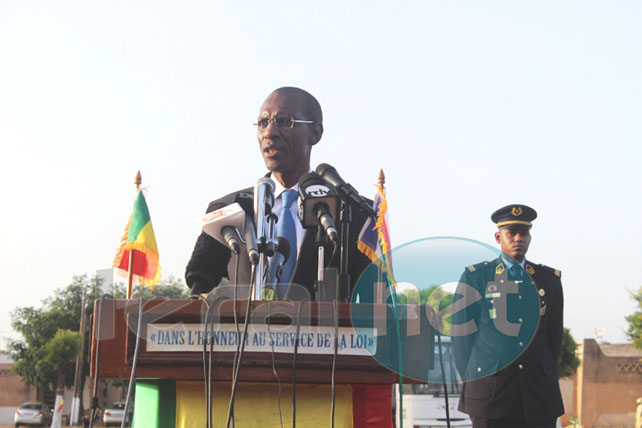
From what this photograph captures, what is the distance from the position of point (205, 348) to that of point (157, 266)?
671 cm

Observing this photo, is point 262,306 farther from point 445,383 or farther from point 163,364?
point 445,383

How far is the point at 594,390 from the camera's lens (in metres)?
41.5

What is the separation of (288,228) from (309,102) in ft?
2.46

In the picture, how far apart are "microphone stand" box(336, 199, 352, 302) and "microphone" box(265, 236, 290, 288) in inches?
25.1

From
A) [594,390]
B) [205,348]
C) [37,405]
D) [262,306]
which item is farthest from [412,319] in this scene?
[594,390]

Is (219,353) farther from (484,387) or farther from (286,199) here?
(484,387)

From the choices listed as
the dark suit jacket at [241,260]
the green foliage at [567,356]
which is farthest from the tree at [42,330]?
the dark suit jacket at [241,260]

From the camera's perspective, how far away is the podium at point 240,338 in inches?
130

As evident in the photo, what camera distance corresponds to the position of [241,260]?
4.57 metres

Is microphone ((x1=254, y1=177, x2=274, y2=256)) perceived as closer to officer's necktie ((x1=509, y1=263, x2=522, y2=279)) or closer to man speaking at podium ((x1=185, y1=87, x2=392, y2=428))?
man speaking at podium ((x1=185, y1=87, x2=392, y2=428))

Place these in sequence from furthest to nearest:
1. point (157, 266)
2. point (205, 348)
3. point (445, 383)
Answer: point (157, 266)
point (445, 383)
point (205, 348)

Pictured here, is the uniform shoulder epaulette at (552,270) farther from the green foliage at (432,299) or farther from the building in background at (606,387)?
the building in background at (606,387)

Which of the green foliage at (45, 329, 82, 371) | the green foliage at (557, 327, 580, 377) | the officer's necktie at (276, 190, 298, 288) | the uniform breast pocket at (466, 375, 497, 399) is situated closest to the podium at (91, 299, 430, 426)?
the officer's necktie at (276, 190, 298, 288)

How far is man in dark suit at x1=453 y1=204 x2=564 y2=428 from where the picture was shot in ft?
14.1
